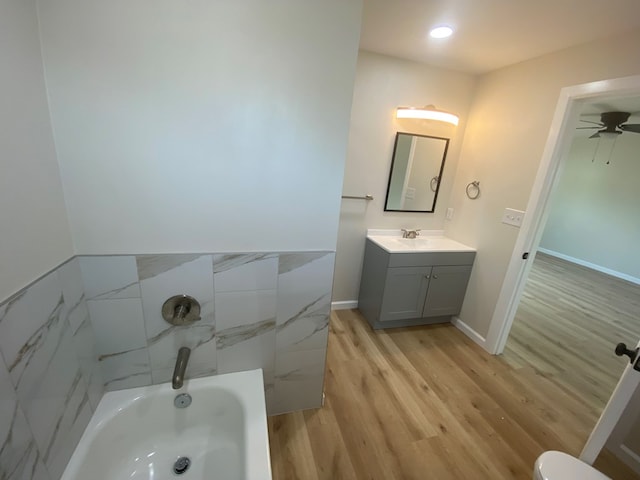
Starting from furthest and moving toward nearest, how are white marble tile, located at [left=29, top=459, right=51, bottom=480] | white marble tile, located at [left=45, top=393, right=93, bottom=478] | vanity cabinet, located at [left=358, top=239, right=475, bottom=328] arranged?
vanity cabinet, located at [left=358, top=239, right=475, bottom=328] → white marble tile, located at [left=45, top=393, right=93, bottom=478] → white marble tile, located at [left=29, top=459, right=51, bottom=480]

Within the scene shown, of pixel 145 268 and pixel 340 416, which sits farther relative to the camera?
pixel 340 416

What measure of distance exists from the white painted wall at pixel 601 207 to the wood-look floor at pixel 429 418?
3.06 metres

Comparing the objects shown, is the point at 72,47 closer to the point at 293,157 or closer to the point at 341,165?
the point at 293,157

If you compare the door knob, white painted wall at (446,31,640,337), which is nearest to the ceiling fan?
white painted wall at (446,31,640,337)

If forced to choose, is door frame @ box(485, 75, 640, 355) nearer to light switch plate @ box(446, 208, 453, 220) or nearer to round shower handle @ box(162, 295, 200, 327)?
light switch plate @ box(446, 208, 453, 220)

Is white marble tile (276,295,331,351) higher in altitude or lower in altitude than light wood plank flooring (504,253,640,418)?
higher

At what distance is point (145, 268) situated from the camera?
3.74 ft

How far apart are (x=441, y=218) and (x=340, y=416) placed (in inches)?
83.1

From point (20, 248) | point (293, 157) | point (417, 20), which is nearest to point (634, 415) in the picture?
point (293, 157)

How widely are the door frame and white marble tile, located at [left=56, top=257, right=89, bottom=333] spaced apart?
2711 millimetres

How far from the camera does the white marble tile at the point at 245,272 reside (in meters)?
1.23

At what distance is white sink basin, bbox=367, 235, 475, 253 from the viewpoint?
7.49 feet

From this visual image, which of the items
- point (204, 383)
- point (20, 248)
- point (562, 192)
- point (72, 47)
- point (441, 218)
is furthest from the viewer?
point (562, 192)

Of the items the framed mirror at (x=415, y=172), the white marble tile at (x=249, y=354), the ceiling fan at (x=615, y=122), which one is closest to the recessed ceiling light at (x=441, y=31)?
the framed mirror at (x=415, y=172)
